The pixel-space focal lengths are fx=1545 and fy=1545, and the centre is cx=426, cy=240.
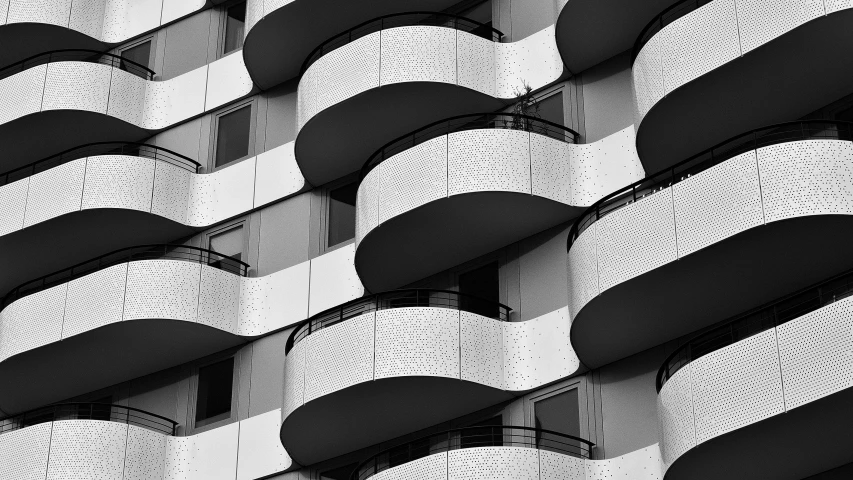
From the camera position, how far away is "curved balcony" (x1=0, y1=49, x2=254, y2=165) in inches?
1558

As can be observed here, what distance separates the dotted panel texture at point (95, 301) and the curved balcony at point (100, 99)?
18.0 ft

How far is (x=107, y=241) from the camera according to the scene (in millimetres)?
38250

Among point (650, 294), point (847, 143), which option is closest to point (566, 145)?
point (650, 294)

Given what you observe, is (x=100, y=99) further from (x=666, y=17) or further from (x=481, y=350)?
(x=666, y=17)

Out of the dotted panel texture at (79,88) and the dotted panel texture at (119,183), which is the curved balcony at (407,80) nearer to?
the dotted panel texture at (119,183)

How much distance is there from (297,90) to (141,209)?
4.76 m

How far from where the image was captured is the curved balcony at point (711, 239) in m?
26.4

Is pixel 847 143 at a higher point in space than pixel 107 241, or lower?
lower

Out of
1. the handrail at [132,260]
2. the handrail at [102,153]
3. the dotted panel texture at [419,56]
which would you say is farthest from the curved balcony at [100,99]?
the dotted panel texture at [419,56]

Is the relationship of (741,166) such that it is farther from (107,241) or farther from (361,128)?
(107,241)

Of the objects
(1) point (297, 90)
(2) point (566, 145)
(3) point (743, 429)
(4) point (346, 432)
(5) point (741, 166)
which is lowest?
(3) point (743, 429)

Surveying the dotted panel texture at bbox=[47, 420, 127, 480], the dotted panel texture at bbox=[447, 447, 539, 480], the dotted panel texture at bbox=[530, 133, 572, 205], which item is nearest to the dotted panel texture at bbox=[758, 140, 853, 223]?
the dotted panel texture at bbox=[530, 133, 572, 205]

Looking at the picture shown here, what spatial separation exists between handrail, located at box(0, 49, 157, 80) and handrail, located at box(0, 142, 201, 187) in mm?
2296

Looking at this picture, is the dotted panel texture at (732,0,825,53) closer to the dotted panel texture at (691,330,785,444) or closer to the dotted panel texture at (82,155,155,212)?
the dotted panel texture at (691,330,785,444)
